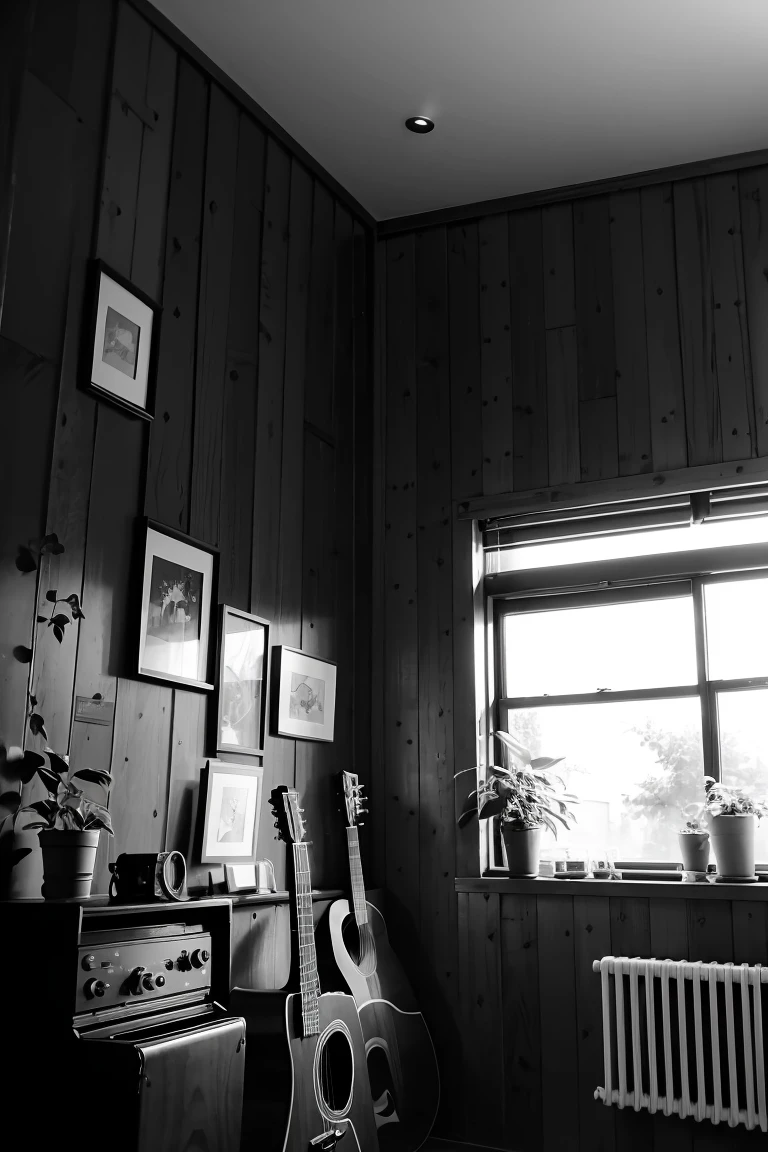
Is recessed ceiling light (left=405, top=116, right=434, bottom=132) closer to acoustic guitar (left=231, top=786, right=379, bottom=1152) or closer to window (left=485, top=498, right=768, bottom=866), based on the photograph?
window (left=485, top=498, right=768, bottom=866)

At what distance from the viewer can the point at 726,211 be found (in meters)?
3.70

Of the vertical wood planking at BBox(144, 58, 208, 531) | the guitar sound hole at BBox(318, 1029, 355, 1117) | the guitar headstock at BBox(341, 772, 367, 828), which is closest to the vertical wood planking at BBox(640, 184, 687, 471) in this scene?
the guitar headstock at BBox(341, 772, 367, 828)

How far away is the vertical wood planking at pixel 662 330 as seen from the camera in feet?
11.8

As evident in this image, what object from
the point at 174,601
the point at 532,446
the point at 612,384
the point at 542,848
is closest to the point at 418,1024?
the point at 542,848

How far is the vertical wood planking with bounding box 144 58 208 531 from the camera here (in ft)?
9.25

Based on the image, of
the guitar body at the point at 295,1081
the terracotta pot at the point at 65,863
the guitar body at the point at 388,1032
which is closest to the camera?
the terracotta pot at the point at 65,863

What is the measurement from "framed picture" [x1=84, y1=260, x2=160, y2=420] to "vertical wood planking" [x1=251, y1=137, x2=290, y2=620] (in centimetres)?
59

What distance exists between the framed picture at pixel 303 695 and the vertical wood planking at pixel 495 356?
0.96 metres

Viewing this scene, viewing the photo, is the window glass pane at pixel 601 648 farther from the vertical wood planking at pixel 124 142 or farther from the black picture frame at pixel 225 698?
the vertical wood planking at pixel 124 142

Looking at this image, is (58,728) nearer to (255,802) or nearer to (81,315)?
(255,802)

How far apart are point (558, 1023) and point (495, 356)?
7.83 feet

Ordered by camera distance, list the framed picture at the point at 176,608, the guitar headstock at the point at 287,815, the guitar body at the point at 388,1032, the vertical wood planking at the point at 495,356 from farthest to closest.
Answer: the vertical wood planking at the point at 495,356
the guitar body at the point at 388,1032
the guitar headstock at the point at 287,815
the framed picture at the point at 176,608

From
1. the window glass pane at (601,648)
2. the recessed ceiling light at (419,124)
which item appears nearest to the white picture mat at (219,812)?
the window glass pane at (601,648)

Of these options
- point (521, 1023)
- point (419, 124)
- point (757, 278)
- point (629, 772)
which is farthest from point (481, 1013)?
point (419, 124)
